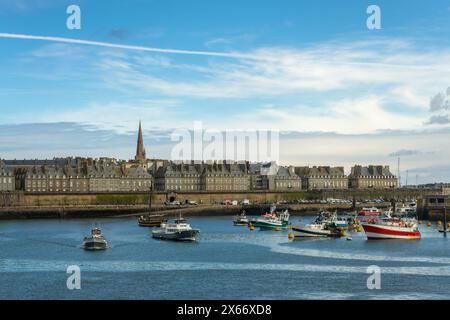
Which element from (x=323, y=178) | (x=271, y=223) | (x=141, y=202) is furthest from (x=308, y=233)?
(x=323, y=178)

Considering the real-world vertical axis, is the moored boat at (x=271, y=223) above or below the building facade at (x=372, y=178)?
below

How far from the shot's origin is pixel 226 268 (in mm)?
39438

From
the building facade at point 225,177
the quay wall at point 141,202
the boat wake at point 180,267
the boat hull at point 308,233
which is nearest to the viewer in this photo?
the boat wake at point 180,267

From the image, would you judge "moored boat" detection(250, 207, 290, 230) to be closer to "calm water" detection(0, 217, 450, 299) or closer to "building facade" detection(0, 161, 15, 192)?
"calm water" detection(0, 217, 450, 299)

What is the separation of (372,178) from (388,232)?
90.3 metres

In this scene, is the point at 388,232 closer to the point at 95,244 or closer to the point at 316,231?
the point at 316,231

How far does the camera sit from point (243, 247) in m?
52.6

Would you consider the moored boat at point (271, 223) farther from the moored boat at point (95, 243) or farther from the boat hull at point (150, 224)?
the moored boat at point (95, 243)

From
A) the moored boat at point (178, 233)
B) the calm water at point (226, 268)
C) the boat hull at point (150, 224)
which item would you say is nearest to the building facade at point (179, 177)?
the boat hull at point (150, 224)

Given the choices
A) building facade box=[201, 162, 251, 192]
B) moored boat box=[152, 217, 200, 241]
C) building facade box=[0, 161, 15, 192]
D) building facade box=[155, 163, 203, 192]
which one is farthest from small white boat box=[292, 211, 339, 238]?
building facade box=[201, 162, 251, 192]

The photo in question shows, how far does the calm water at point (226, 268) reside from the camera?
3120 centimetres

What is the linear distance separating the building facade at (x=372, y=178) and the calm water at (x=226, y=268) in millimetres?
87157

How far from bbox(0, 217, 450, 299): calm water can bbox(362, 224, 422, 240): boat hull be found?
86 centimetres

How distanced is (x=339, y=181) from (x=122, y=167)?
139 ft
